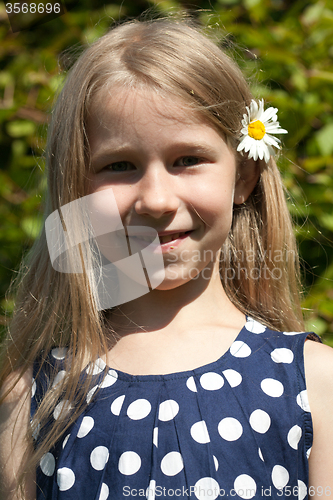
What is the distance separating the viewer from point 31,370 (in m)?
1.21

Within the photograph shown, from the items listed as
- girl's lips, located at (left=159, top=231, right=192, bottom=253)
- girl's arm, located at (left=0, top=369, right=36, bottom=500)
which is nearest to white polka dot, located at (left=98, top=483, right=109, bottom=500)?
girl's arm, located at (left=0, top=369, right=36, bottom=500)

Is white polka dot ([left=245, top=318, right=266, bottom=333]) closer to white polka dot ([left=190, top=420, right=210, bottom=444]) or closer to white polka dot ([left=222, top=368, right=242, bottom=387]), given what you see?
white polka dot ([left=222, top=368, right=242, bottom=387])

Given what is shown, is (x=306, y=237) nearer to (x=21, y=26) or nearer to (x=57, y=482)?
(x=57, y=482)

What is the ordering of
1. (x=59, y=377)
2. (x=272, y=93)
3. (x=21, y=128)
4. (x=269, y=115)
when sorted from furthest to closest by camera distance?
(x=21, y=128) → (x=272, y=93) → (x=269, y=115) → (x=59, y=377)

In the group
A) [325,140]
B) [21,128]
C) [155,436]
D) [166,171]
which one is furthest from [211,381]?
[21,128]

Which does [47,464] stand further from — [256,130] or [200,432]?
[256,130]

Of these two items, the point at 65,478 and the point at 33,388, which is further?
the point at 33,388

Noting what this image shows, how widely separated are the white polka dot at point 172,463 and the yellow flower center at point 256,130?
84 cm

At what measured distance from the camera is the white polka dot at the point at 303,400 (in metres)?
1.02

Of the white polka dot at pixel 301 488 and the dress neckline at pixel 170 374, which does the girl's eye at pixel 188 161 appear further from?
the white polka dot at pixel 301 488

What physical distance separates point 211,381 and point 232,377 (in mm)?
54

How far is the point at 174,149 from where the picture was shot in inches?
41.3

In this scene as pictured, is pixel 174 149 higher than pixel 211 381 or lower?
higher

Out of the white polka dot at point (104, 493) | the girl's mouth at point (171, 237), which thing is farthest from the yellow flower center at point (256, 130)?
the white polka dot at point (104, 493)
